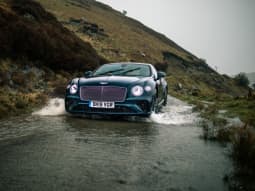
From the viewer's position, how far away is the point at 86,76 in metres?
8.02

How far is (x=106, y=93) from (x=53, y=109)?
2095 millimetres

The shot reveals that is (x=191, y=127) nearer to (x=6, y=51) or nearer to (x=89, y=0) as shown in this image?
(x=6, y=51)

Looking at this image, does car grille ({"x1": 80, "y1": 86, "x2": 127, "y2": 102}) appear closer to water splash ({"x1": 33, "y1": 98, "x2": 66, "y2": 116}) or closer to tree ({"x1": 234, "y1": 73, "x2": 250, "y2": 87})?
water splash ({"x1": 33, "y1": 98, "x2": 66, "y2": 116})

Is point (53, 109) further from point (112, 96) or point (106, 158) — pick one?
point (106, 158)

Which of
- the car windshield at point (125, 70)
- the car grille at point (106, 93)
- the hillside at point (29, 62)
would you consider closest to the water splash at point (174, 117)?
the car grille at point (106, 93)

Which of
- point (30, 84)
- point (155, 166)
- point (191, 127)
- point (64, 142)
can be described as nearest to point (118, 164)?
point (155, 166)

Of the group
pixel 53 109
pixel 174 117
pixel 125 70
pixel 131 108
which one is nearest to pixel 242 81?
pixel 174 117

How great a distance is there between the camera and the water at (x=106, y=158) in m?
2.70

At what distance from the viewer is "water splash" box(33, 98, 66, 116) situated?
24.2 feet

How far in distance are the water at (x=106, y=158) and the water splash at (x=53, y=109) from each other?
132cm

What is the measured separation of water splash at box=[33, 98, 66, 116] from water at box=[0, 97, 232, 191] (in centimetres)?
132

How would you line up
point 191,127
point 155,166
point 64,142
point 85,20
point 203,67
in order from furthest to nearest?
point 203,67 < point 85,20 < point 191,127 < point 64,142 < point 155,166

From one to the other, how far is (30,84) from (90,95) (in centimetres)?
499

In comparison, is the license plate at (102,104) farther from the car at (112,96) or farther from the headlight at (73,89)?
the headlight at (73,89)
